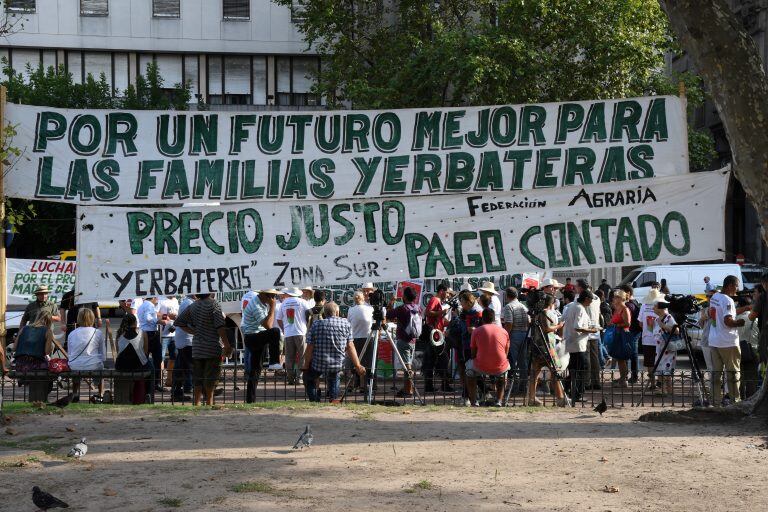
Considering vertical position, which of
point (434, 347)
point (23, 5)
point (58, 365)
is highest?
point (23, 5)

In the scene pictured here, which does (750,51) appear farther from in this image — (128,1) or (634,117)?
(128,1)

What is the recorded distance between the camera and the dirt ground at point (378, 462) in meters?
7.50

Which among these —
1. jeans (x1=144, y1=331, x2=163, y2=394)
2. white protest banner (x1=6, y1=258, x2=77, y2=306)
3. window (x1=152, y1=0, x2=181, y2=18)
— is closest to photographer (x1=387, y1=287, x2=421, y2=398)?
jeans (x1=144, y1=331, x2=163, y2=394)

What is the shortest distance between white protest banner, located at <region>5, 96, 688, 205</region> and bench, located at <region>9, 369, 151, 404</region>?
261 centimetres

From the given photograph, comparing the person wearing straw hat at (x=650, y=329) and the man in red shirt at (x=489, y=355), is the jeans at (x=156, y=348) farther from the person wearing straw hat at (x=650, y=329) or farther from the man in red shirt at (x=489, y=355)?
the person wearing straw hat at (x=650, y=329)

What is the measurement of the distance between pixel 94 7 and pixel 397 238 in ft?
128

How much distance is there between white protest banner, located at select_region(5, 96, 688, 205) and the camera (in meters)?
11.1

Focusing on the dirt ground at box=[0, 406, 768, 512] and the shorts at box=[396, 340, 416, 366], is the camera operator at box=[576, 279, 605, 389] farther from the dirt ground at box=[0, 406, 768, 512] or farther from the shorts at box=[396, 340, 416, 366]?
the dirt ground at box=[0, 406, 768, 512]

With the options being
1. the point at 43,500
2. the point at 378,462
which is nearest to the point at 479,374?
the point at 378,462

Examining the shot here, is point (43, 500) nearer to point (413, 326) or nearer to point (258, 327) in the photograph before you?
point (258, 327)

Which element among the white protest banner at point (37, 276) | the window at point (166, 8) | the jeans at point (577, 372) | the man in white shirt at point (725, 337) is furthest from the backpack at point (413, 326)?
the window at point (166, 8)

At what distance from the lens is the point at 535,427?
1045cm

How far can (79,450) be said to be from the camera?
8477 millimetres

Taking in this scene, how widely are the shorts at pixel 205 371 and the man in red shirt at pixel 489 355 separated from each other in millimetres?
3189
